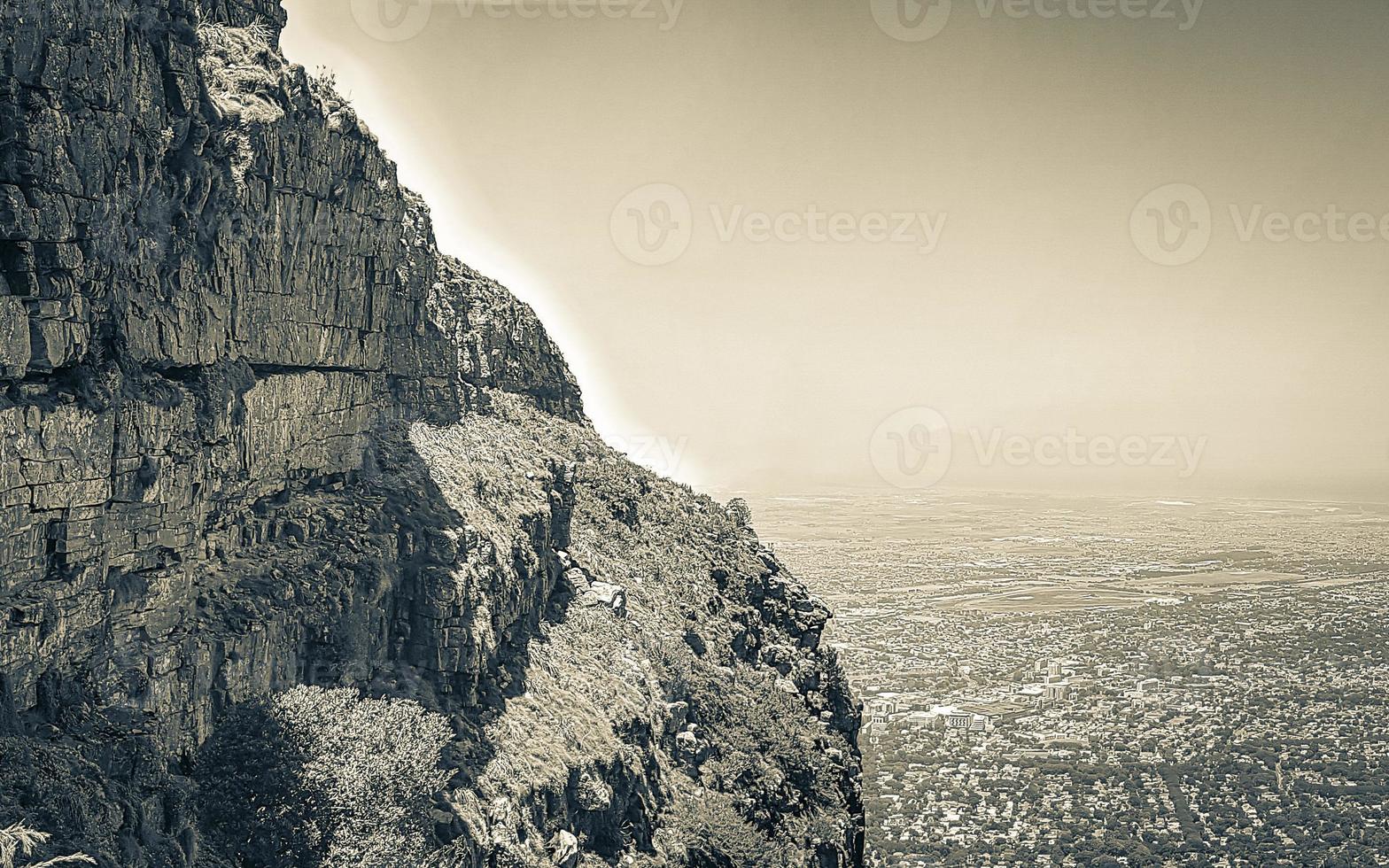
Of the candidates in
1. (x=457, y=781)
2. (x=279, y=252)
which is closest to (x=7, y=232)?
(x=279, y=252)

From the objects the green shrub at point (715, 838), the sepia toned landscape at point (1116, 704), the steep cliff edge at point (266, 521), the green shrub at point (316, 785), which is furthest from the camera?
the sepia toned landscape at point (1116, 704)

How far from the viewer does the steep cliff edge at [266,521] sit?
55.3 ft

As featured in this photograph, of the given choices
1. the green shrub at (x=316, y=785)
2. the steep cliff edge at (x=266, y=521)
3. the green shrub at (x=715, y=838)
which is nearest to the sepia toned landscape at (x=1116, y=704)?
the green shrub at (x=715, y=838)

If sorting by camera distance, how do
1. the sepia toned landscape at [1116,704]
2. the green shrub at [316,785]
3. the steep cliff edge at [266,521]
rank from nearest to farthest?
the steep cliff edge at [266,521], the green shrub at [316,785], the sepia toned landscape at [1116,704]

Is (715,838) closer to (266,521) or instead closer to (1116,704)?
(266,521)

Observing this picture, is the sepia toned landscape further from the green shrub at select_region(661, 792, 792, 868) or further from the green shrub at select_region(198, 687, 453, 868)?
the green shrub at select_region(198, 687, 453, 868)

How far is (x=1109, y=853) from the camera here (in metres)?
48.3

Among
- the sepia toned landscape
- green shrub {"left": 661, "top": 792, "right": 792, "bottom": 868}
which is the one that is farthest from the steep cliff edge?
the sepia toned landscape

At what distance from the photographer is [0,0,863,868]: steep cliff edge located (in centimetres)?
1684

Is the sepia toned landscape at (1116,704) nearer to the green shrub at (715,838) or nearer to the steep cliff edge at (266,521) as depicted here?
the green shrub at (715,838)

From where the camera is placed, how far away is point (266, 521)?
23.5 meters

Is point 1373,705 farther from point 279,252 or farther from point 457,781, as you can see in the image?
point 279,252

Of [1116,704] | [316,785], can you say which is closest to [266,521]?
[316,785]

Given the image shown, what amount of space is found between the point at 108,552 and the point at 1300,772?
195 feet
